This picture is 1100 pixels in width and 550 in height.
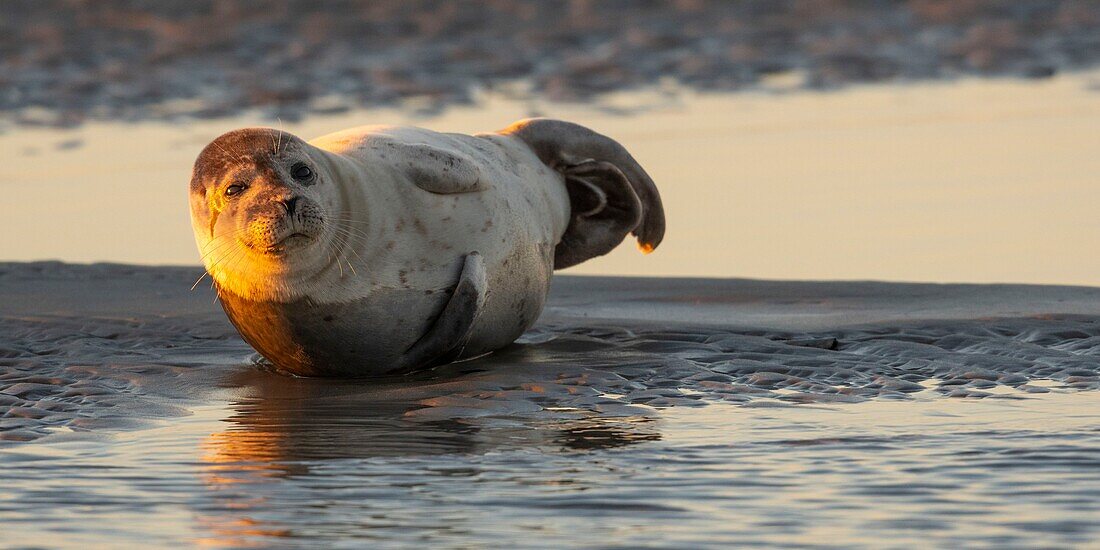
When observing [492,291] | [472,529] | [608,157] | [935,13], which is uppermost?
[935,13]

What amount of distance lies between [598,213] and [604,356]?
1.16 metres

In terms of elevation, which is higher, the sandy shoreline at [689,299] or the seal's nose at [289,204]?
the seal's nose at [289,204]

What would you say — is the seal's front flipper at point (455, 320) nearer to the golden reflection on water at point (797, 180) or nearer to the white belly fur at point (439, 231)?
the white belly fur at point (439, 231)

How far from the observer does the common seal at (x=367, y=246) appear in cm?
723

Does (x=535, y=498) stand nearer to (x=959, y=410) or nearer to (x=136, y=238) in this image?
(x=959, y=410)

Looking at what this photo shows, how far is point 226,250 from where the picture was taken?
728 centimetres

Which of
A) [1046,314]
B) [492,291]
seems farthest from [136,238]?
[1046,314]

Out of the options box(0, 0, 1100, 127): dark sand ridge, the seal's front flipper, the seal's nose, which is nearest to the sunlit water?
the seal's front flipper

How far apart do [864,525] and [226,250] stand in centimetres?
277

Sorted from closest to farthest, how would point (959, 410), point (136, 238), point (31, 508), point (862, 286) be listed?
point (31, 508), point (959, 410), point (862, 286), point (136, 238)

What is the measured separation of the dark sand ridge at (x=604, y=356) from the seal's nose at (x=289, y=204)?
0.63m

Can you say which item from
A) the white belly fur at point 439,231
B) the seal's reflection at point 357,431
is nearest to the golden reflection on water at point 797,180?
the white belly fur at point 439,231

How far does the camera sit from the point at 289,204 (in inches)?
278

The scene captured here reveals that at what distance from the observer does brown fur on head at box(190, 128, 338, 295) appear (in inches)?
279
